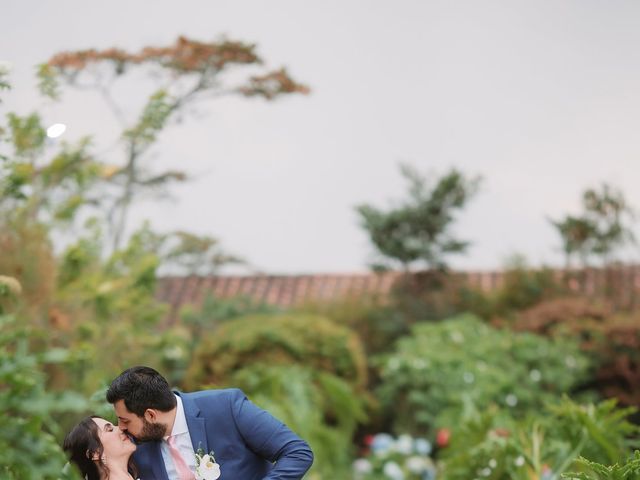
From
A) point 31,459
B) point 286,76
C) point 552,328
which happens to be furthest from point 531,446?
point 286,76

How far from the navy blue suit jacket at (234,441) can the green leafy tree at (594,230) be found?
13.1m

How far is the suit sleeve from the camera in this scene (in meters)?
3.27

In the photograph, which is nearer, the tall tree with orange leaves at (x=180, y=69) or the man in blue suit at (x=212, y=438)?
the man in blue suit at (x=212, y=438)

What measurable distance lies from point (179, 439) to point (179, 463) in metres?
0.09

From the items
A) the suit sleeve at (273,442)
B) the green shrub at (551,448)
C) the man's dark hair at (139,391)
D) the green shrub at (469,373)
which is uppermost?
the man's dark hair at (139,391)

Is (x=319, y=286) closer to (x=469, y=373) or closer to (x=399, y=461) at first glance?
(x=469, y=373)

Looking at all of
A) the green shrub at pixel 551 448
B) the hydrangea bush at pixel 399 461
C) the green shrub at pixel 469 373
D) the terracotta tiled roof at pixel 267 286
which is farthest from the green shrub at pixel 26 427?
the terracotta tiled roof at pixel 267 286

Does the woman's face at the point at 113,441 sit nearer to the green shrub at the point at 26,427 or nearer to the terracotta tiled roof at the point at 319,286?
the green shrub at the point at 26,427

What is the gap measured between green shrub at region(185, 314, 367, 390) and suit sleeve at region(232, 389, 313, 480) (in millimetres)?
7463

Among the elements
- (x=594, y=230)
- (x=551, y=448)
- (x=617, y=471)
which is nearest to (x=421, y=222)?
(x=594, y=230)

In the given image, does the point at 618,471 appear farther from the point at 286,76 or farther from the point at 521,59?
the point at 521,59

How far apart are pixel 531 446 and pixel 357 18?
12.0m

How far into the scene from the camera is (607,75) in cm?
1577

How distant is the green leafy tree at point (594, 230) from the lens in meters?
15.6
